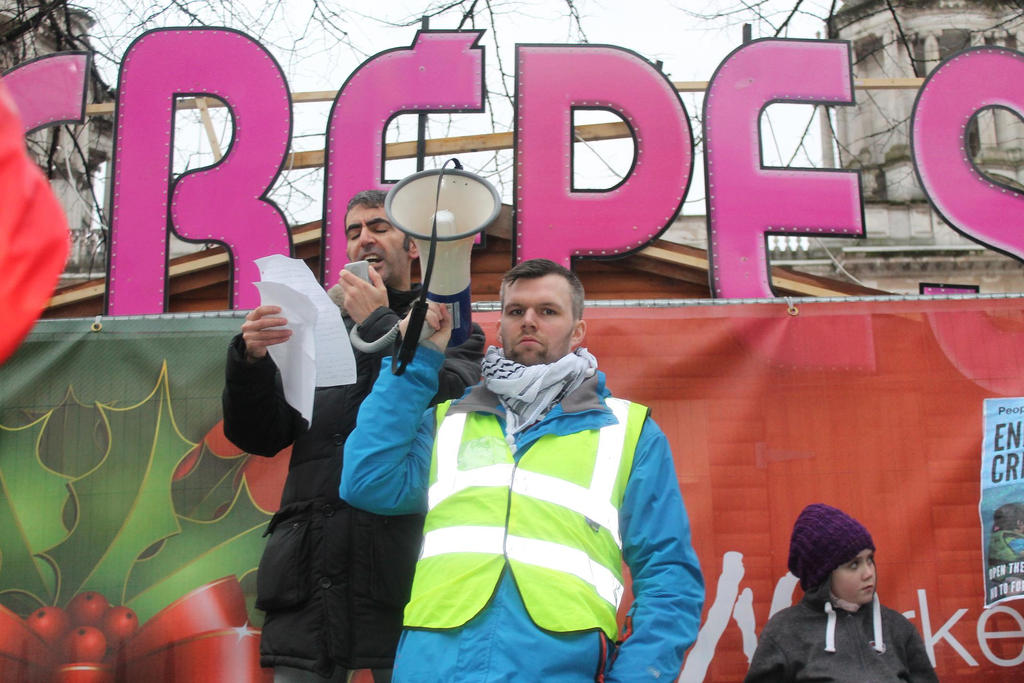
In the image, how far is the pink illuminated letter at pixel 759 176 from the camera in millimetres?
5199

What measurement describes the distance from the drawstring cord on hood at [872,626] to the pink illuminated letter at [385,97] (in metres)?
3.17

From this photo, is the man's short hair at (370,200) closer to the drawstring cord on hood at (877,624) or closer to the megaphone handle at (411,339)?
the megaphone handle at (411,339)

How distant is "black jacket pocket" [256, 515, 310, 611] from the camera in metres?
2.56

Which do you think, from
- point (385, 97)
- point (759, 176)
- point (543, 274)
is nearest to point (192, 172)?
point (385, 97)

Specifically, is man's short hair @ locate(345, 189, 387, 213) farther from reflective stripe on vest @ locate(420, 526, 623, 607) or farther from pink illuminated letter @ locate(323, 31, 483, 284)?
pink illuminated letter @ locate(323, 31, 483, 284)

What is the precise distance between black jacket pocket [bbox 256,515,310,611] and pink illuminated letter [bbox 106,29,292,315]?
8.94 ft

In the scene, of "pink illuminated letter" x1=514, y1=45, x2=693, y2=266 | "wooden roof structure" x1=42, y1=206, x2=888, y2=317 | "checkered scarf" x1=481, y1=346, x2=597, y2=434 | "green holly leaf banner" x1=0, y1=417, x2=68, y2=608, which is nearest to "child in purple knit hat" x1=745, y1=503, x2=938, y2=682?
"checkered scarf" x1=481, y1=346, x2=597, y2=434

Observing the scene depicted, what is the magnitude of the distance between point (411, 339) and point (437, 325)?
102mm

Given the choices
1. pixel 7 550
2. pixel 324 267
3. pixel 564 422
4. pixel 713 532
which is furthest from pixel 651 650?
pixel 324 267

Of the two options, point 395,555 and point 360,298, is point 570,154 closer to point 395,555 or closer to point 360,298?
point 360,298

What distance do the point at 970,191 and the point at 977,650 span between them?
2.50 m

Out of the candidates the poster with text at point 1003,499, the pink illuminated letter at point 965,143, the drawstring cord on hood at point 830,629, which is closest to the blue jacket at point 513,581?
the drawstring cord on hood at point 830,629

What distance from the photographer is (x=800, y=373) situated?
4395 millimetres

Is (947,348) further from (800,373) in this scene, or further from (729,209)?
(729,209)
